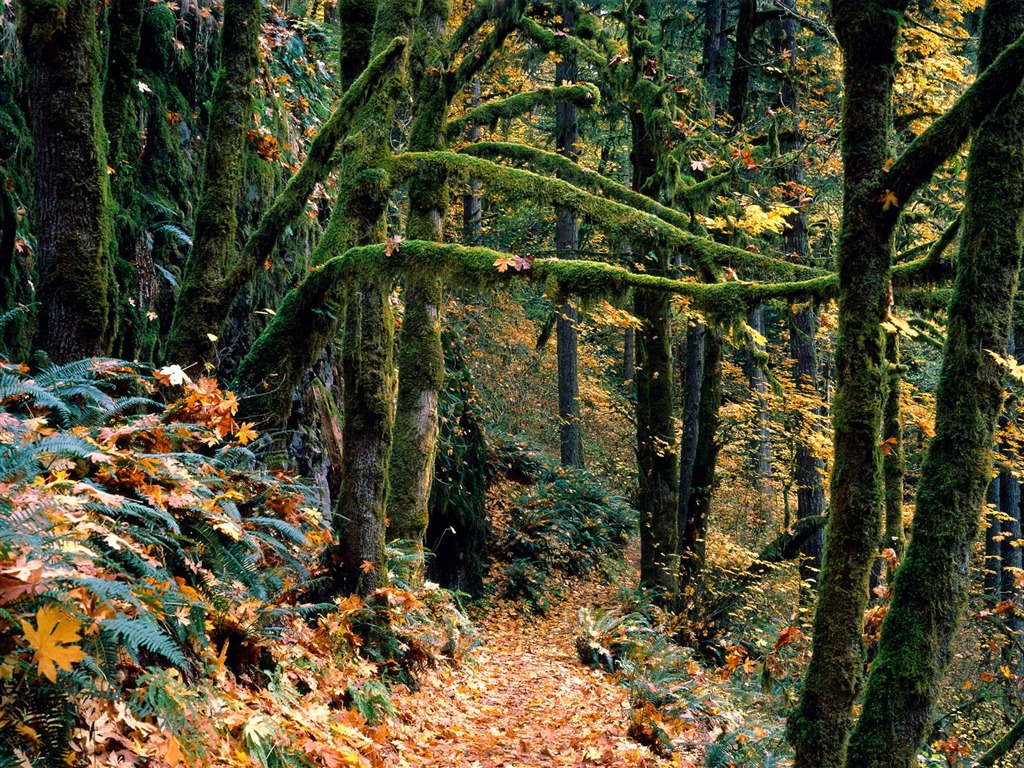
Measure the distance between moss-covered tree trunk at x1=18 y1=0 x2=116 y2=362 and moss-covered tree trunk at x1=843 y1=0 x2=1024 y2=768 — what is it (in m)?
5.14

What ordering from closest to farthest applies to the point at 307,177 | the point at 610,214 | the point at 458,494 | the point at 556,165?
the point at 307,177
the point at 610,214
the point at 556,165
the point at 458,494

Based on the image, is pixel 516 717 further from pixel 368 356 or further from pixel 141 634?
pixel 141 634

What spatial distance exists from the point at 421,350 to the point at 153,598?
239 inches

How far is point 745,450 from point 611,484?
4747 mm

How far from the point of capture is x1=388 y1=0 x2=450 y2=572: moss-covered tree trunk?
8.80 meters

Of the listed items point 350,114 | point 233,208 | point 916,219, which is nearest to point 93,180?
point 233,208

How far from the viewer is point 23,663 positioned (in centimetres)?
245

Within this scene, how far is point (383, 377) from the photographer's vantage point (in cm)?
707

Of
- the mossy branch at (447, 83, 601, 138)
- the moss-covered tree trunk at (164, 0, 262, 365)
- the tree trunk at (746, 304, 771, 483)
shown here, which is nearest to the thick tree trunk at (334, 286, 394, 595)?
the moss-covered tree trunk at (164, 0, 262, 365)

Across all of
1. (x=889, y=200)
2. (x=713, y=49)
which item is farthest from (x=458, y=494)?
(x=713, y=49)

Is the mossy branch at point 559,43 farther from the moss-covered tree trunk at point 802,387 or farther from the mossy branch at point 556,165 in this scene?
the moss-covered tree trunk at point 802,387

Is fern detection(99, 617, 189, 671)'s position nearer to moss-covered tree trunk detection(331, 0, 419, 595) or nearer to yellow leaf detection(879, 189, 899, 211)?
moss-covered tree trunk detection(331, 0, 419, 595)

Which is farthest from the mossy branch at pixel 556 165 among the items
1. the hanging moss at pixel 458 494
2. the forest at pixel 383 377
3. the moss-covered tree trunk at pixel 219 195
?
the hanging moss at pixel 458 494

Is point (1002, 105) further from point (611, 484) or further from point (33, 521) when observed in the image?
point (611, 484)
